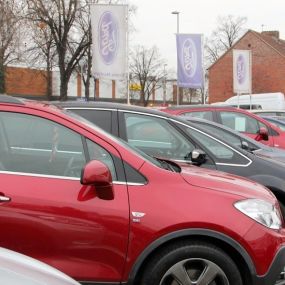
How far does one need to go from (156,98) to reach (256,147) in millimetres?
74258

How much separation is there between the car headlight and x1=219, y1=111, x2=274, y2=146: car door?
630cm

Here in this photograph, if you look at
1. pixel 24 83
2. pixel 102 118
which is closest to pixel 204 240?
pixel 102 118

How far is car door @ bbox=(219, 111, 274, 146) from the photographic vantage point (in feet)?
33.7

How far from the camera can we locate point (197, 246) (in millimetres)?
3658

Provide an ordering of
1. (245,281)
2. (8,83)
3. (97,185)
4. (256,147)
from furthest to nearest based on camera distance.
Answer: (8,83), (256,147), (245,281), (97,185)

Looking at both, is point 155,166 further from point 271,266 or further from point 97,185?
point 271,266

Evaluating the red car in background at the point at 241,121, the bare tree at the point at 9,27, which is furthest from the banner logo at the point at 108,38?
the bare tree at the point at 9,27

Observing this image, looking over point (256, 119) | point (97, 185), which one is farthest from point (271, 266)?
point (256, 119)

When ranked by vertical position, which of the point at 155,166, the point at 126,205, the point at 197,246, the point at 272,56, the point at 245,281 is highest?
the point at 272,56

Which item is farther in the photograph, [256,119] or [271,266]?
[256,119]

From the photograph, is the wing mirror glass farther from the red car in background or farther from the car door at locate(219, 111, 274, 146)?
the car door at locate(219, 111, 274, 146)

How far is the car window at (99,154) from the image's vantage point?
370 centimetres

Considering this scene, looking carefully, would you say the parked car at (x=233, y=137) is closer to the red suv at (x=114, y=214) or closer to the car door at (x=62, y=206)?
the red suv at (x=114, y=214)

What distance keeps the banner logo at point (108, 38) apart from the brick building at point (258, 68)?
41504mm
